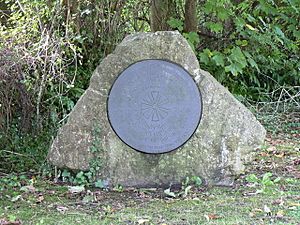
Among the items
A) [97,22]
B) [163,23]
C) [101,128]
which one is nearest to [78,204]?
[101,128]

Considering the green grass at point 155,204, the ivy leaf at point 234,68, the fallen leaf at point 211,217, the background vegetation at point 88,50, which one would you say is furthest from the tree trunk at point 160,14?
the fallen leaf at point 211,217

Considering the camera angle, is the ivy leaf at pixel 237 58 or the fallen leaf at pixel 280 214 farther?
the ivy leaf at pixel 237 58

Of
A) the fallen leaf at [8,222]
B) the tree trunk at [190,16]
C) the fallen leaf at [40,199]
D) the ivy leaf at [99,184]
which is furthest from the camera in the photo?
the tree trunk at [190,16]

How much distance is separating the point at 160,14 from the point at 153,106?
3.75 meters

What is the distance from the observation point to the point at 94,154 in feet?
14.8

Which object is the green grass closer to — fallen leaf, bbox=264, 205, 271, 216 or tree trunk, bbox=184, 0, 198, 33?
fallen leaf, bbox=264, 205, 271, 216

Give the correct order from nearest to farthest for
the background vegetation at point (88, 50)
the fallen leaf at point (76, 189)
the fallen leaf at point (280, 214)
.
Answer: the fallen leaf at point (280, 214) → the fallen leaf at point (76, 189) → the background vegetation at point (88, 50)

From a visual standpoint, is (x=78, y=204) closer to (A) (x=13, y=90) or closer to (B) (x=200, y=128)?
(B) (x=200, y=128)

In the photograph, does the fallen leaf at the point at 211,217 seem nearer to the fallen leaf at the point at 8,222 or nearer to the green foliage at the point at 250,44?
the fallen leaf at the point at 8,222

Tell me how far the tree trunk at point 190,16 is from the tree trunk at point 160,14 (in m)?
0.28

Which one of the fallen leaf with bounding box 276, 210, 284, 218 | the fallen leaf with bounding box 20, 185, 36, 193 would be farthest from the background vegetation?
the fallen leaf with bounding box 276, 210, 284, 218

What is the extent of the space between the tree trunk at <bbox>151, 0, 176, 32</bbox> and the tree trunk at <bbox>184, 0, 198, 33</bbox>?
280 millimetres

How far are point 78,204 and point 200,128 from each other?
1249 millimetres

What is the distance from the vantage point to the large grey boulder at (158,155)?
14.7 ft
